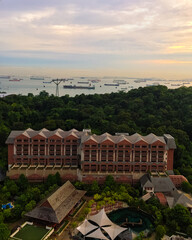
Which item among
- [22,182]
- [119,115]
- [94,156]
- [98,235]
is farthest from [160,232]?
[119,115]

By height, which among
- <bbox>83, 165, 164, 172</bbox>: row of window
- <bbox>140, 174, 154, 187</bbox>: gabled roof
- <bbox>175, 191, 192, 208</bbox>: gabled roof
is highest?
<bbox>83, 165, 164, 172</bbox>: row of window

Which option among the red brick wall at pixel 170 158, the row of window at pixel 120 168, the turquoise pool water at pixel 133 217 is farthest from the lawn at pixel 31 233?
the red brick wall at pixel 170 158

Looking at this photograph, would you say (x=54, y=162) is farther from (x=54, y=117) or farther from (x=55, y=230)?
(x=54, y=117)

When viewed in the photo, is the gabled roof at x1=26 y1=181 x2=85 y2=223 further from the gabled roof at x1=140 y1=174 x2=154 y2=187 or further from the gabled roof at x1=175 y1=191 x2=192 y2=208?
the gabled roof at x1=175 y1=191 x2=192 y2=208

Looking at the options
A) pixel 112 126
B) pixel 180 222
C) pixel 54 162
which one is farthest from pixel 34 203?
pixel 112 126

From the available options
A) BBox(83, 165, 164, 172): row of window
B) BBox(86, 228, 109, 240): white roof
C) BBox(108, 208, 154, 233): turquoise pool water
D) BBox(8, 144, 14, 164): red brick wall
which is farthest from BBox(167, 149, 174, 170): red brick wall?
BBox(8, 144, 14, 164): red brick wall

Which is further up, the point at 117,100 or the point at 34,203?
the point at 117,100
